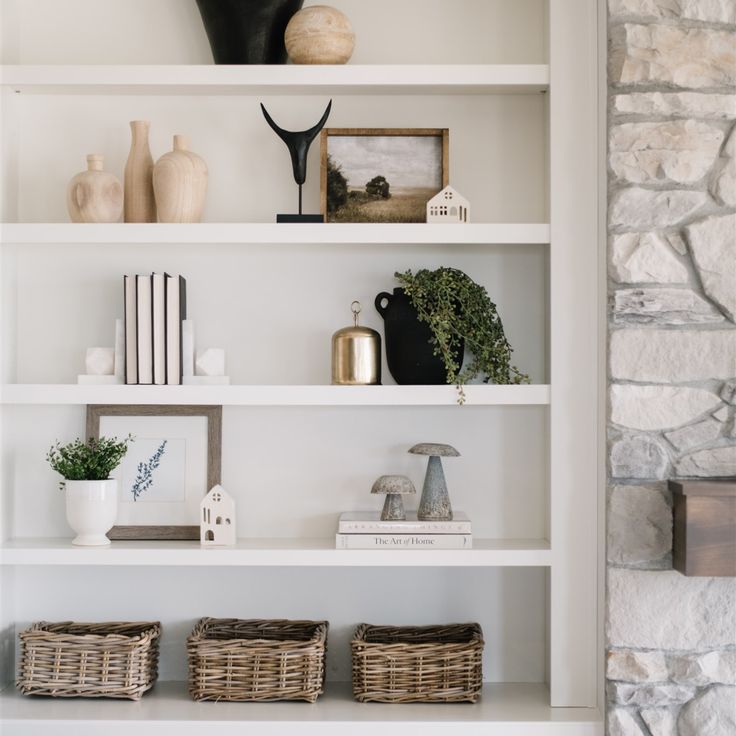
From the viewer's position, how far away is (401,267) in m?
2.45

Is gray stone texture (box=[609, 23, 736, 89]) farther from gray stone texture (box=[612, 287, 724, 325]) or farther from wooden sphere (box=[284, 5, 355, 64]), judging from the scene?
wooden sphere (box=[284, 5, 355, 64])

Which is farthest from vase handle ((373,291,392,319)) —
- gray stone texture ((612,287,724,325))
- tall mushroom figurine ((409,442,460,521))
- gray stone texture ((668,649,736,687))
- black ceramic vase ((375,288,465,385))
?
gray stone texture ((668,649,736,687))

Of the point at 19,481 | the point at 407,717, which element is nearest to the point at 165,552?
the point at 19,481

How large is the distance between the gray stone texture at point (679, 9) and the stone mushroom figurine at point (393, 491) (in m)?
1.26

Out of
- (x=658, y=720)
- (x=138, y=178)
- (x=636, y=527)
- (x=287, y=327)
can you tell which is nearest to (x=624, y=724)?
(x=658, y=720)

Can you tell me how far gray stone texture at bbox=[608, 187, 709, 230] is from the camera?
213 centimetres

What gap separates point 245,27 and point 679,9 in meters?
1.08

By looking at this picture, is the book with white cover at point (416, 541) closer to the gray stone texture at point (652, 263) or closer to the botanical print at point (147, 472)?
the botanical print at point (147, 472)

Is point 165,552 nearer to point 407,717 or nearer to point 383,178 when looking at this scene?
point 407,717

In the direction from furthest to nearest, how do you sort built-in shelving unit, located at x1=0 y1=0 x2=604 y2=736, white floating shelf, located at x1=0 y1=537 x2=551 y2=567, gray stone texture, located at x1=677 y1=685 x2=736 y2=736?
1. built-in shelving unit, located at x1=0 y1=0 x2=604 y2=736
2. white floating shelf, located at x1=0 y1=537 x2=551 y2=567
3. gray stone texture, located at x1=677 y1=685 x2=736 y2=736

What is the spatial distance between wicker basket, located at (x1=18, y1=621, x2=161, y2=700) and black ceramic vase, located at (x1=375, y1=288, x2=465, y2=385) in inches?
37.7

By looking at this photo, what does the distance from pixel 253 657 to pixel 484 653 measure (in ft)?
2.11

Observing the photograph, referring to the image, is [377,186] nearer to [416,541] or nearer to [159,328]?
[159,328]

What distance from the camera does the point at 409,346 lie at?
2.30m
